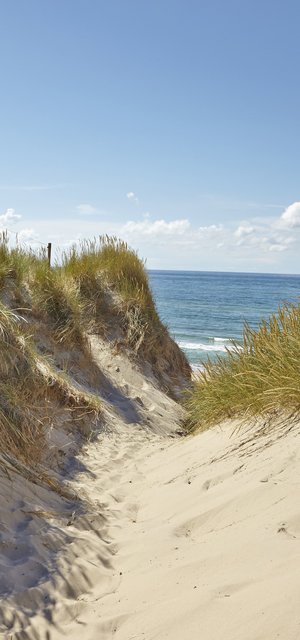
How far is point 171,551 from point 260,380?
229 cm

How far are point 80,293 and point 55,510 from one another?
6603mm

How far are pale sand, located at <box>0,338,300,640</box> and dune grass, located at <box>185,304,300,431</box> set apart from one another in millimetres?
296

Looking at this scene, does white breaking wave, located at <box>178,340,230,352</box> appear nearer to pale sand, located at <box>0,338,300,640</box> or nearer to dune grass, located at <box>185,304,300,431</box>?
dune grass, located at <box>185,304,300,431</box>

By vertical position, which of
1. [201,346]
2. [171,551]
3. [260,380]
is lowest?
[201,346]

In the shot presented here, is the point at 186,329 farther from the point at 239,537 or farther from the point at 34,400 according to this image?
the point at 239,537

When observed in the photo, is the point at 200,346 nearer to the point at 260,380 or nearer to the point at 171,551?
the point at 260,380

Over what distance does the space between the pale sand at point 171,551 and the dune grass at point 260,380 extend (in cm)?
30

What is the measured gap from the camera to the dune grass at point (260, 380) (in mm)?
4723

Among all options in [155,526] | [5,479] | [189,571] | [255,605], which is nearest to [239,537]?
[189,571]

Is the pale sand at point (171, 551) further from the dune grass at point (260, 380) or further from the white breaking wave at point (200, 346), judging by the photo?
the white breaking wave at point (200, 346)

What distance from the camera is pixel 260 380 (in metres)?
5.32

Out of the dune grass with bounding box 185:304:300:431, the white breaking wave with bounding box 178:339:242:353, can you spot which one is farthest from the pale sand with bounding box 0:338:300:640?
the white breaking wave with bounding box 178:339:242:353

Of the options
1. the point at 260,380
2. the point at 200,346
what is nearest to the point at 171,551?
the point at 260,380

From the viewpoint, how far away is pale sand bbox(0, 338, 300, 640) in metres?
2.43
